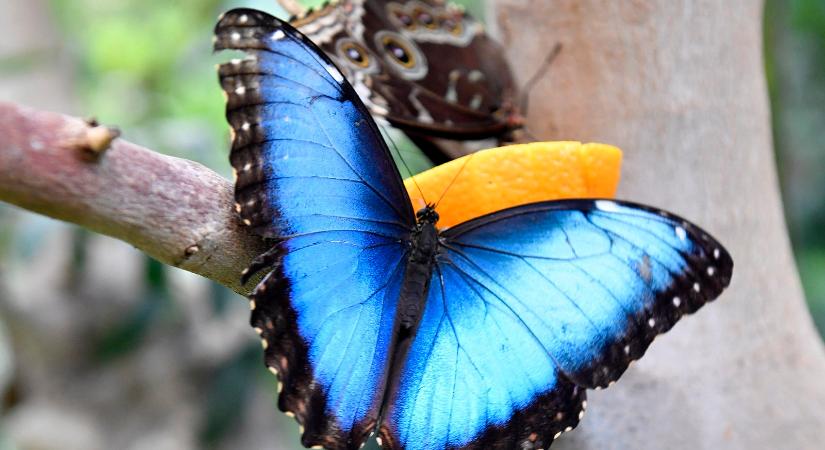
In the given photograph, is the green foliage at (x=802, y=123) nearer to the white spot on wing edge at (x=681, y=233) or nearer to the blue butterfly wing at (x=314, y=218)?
the white spot on wing edge at (x=681, y=233)

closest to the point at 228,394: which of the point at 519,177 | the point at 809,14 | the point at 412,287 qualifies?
the point at 412,287

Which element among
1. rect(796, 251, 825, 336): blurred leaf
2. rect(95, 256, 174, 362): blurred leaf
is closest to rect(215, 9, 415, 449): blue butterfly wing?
rect(95, 256, 174, 362): blurred leaf

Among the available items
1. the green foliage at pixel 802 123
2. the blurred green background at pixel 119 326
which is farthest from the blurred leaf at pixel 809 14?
the blurred green background at pixel 119 326

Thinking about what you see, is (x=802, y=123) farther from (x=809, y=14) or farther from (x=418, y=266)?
(x=418, y=266)

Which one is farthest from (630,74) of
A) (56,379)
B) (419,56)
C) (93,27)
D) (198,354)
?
(93,27)

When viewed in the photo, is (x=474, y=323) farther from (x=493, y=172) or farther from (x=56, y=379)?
(x=56, y=379)
